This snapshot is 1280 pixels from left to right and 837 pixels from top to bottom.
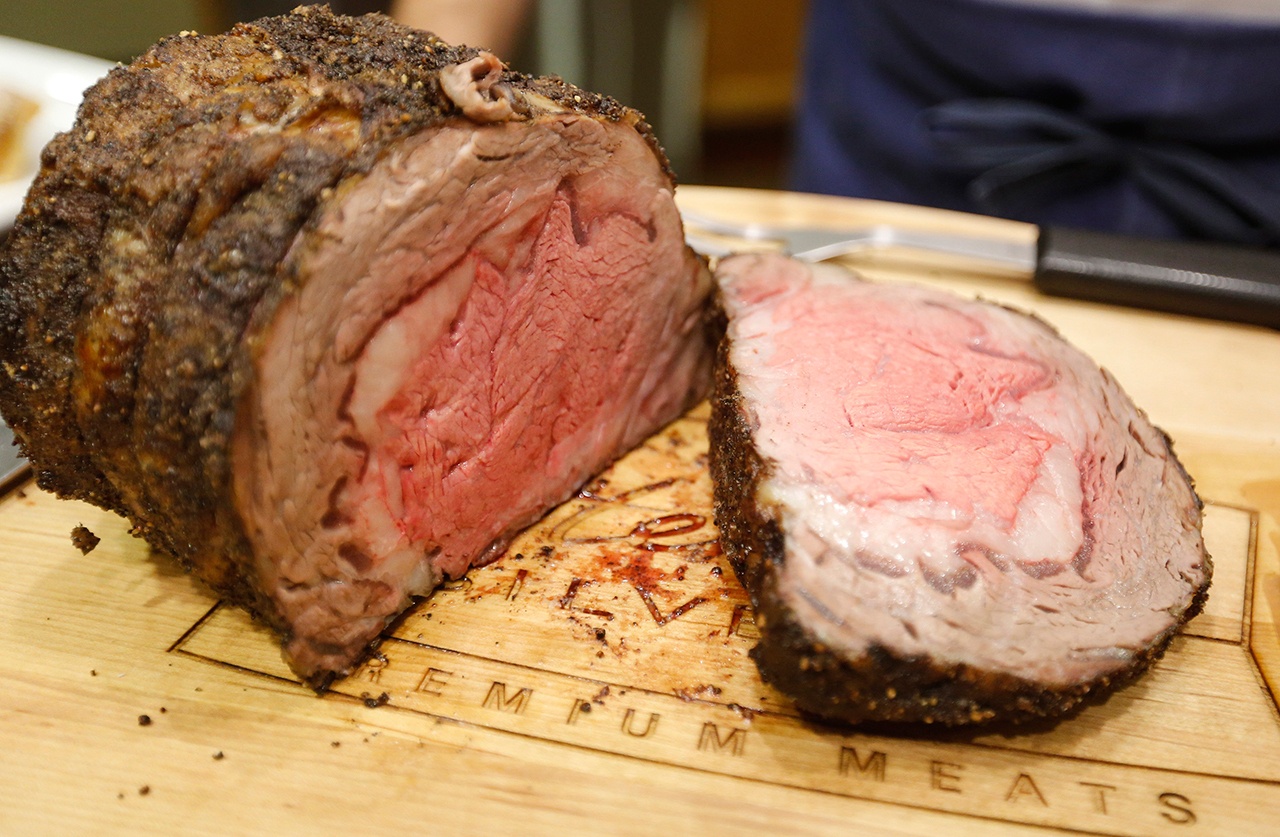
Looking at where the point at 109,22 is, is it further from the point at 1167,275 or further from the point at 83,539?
the point at 1167,275

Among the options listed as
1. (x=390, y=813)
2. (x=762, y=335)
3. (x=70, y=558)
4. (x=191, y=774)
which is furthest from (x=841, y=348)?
(x=70, y=558)

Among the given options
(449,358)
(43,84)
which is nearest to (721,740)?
(449,358)

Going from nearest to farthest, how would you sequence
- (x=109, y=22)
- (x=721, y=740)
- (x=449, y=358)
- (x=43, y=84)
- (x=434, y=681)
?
(x=721, y=740), (x=434, y=681), (x=449, y=358), (x=43, y=84), (x=109, y=22)

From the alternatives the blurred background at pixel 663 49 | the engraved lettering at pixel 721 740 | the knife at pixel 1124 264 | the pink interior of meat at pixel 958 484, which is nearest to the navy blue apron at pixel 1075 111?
the knife at pixel 1124 264

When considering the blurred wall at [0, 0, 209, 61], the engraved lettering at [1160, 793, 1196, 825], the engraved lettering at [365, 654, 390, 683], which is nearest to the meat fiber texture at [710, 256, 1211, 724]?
the engraved lettering at [1160, 793, 1196, 825]

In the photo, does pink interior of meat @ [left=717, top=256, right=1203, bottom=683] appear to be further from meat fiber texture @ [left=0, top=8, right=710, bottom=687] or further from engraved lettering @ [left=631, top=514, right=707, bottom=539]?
meat fiber texture @ [left=0, top=8, right=710, bottom=687]

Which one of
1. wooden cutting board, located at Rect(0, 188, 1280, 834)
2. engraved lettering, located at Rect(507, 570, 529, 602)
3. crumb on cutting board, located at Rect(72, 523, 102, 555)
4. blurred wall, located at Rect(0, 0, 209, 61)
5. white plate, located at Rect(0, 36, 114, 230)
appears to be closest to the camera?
wooden cutting board, located at Rect(0, 188, 1280, 834)

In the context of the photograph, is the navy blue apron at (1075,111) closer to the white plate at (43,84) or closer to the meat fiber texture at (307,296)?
the meat fiber texture at (307,296)
